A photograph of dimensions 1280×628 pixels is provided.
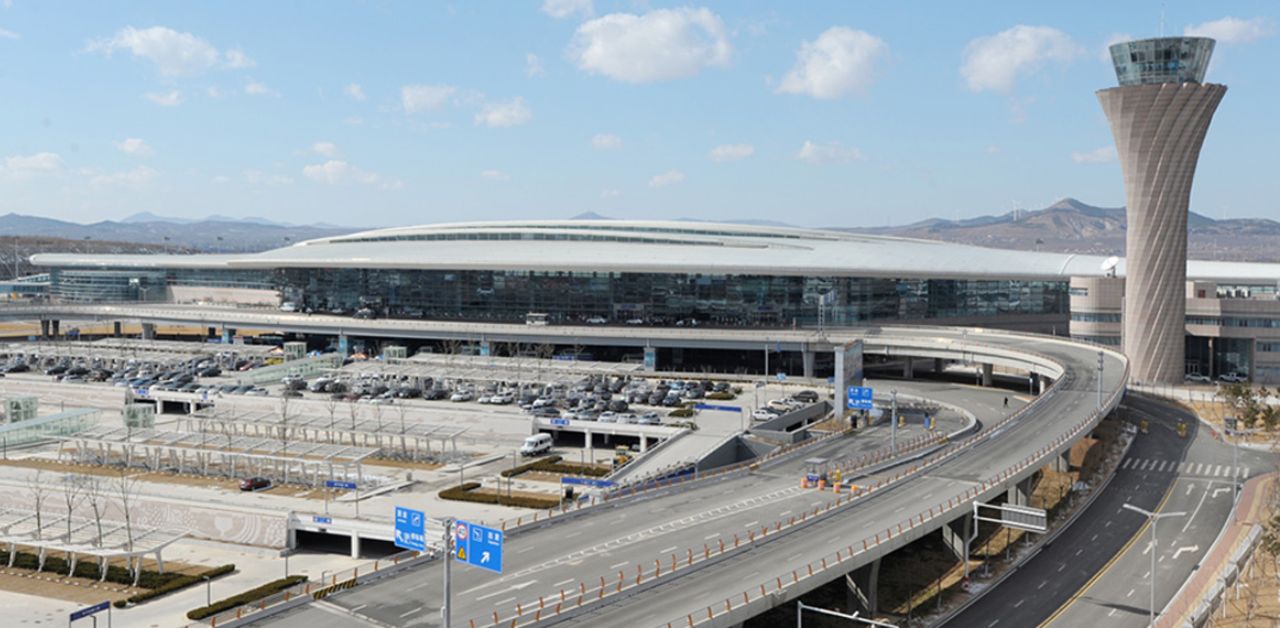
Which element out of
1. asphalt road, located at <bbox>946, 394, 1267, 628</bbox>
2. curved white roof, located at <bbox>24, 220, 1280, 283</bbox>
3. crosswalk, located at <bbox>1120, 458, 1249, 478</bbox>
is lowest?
asphalt road, located at <bbox>946, 394, 1267, 628</bbox>

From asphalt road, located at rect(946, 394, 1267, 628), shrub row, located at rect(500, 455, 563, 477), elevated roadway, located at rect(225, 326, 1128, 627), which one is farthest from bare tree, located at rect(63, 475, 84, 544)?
asphalt road, located at rect(946, 394, 1267, 628)

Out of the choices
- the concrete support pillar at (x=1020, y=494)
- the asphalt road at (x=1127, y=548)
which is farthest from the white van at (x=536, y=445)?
the asphalt road at (x=1127, y=548)

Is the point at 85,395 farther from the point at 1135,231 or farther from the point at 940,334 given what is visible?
the point at 1135,231

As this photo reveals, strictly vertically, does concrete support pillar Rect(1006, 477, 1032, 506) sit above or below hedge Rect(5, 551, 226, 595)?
above

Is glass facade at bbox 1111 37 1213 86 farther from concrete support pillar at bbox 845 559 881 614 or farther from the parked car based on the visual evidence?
the parked car

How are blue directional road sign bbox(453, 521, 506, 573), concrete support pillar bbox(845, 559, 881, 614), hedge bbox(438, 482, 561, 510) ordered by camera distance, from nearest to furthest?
1. blue directional road sign bbox(453, 521, 506, 573)
2. concrete support pillar bbox(845, 559, 881, 614)
3. hedge bbox(438, 482, 561, 510)

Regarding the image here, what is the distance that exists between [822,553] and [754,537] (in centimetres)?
321

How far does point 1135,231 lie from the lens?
94562 millimetres

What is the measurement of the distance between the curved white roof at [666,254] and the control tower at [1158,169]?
563 inches

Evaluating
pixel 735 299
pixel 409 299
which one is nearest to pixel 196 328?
pixel 409 299

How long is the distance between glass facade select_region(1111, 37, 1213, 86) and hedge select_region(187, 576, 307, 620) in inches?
3149

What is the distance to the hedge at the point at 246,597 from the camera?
3947 cm

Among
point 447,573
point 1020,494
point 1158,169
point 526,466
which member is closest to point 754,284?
point 1158,169

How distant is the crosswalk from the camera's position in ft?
210
